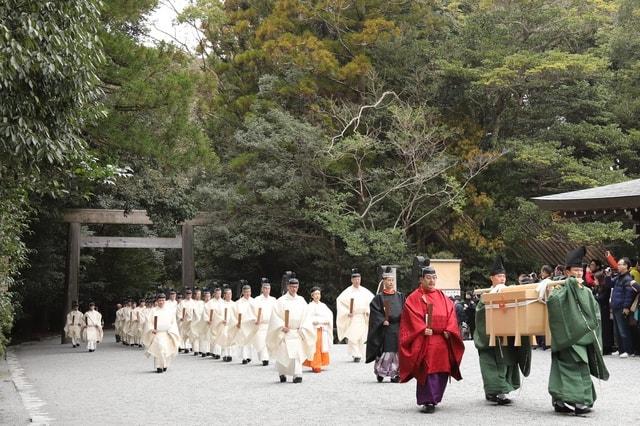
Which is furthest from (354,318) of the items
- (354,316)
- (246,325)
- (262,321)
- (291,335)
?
(291,335)

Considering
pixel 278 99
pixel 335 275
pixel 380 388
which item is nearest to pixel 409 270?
pixel 335 275

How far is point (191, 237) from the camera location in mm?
30125

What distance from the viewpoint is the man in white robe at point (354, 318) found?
16906 millimetres

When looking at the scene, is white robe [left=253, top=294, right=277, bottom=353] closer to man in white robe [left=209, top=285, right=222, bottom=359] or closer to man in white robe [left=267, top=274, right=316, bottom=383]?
man in white robe [left=209, top=285, right=222, bottom=359]

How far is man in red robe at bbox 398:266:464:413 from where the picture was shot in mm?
9227

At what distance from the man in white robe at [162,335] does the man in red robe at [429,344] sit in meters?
7.85

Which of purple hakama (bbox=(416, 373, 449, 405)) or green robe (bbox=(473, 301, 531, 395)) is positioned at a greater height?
green robe (bbox=(473, 301, 531, 395))

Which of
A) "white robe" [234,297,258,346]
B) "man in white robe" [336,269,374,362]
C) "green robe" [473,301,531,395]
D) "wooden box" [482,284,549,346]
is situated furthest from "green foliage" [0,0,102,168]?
"white robe" [234,297,258,346]

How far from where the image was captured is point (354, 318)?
1694 cm

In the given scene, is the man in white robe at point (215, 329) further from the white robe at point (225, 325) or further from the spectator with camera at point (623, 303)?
the spectator with camera at point (623, 303)

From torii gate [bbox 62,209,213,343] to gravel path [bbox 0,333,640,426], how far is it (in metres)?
11.8

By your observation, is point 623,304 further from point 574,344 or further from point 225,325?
point 225,325

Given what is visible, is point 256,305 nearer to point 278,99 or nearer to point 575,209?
point 575,209

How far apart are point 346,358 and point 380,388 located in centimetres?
625
